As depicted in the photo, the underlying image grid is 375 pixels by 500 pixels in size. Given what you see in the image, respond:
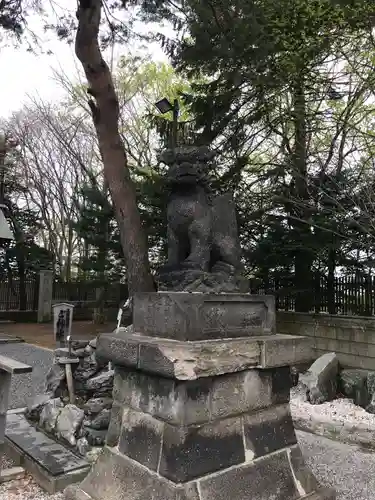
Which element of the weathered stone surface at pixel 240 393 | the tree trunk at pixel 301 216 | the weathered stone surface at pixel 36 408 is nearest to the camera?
the weathered stone surface at pixel 240 393

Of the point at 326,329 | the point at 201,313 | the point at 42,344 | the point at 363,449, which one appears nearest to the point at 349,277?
the point at 326,329

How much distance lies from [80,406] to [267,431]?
3.56m

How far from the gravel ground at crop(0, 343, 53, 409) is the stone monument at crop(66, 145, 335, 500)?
13.4ft

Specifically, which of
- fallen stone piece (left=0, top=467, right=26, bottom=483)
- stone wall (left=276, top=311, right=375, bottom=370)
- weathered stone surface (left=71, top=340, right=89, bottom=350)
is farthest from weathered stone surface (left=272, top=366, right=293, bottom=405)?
stone wall (left=276, top=311, right=375, bottom=370)

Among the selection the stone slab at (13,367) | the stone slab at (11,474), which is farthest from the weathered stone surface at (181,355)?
the stone slab at (11,474)

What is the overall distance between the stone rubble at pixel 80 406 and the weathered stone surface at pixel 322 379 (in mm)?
3143

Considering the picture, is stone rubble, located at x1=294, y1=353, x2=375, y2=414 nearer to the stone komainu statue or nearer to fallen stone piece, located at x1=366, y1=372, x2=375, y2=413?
fallen stone piece, located at x1=366, y1=372, x2=375, y2=413

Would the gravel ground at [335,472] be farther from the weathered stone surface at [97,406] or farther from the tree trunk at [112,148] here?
the tree trunk at [112,148]

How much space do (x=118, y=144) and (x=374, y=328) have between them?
6.17m

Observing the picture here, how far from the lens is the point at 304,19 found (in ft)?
24.7

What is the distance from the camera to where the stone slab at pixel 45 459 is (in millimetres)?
3752

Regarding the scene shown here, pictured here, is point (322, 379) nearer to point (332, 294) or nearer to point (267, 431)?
point (332, 294)

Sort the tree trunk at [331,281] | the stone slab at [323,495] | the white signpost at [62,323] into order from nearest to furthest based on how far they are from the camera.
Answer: the stone slab at [323,495], the white signpost at [62,323], the tree trunk at [331,281]

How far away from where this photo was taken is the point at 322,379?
22.4 feet
